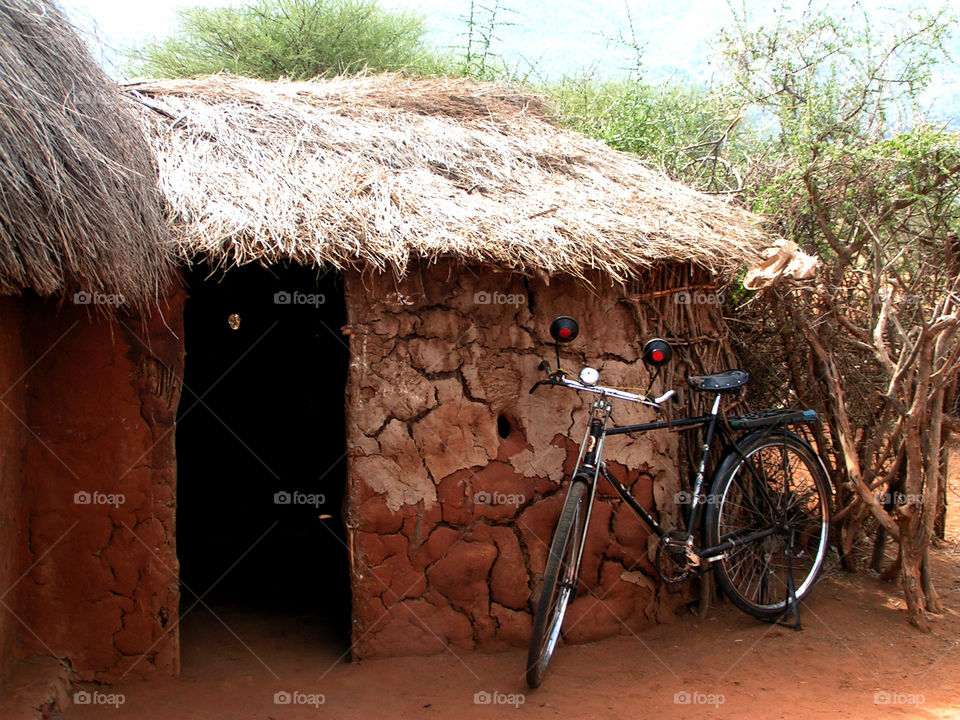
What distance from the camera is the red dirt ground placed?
12.7 feet

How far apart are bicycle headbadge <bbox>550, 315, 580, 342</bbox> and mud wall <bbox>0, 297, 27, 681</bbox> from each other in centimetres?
234

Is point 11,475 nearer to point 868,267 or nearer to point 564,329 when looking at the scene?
point 564,329

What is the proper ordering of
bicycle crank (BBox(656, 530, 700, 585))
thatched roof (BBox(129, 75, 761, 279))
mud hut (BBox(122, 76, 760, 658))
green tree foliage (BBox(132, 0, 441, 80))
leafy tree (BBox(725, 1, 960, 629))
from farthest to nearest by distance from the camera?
green tree foliage (BBox(132, 0, 441, 80)), leafy tree (BBox(725, 1, 960, 629)), bicycle crank (BBox(656, 530, 700, 585)), mud hut (BBox(122, 76, 760, 658)), thatched roof (BBox(129, 75, 761, 279))

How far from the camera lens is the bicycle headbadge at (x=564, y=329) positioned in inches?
160

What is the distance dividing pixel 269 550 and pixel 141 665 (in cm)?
189

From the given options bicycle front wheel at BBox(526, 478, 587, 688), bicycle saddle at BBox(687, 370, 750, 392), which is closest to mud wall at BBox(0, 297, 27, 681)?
bicycle front wheel at BBox(526, 478, 587, 688)

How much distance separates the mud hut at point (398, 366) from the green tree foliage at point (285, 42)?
5.52 metres

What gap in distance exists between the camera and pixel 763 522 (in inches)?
191

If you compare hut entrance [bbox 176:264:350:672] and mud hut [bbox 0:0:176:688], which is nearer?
mud hut [bbox 0:0:176:688]

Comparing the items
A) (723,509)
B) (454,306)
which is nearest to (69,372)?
(454,306)

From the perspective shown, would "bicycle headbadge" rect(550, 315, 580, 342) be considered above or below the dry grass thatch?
below

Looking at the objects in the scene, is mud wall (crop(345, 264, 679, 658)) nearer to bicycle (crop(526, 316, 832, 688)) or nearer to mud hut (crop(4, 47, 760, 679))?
mud hut (crop(4, 47, 760, 679))

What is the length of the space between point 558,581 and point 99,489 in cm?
212

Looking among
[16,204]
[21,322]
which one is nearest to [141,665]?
[21,322]
